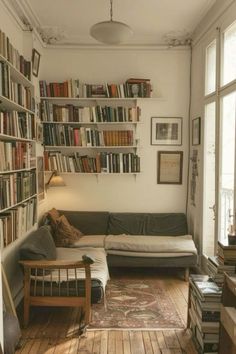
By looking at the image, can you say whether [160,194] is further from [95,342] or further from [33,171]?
[95,342]

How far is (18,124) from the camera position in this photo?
338 centimetres

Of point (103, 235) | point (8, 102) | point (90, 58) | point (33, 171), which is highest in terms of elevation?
point (90, 58)

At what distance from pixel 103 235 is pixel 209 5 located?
3.13m

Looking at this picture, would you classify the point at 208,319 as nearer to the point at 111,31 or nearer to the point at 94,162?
the point at 111,31

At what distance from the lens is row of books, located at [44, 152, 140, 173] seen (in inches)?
186

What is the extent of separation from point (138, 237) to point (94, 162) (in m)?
1.23

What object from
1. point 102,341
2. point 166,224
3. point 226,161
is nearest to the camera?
point 102,341

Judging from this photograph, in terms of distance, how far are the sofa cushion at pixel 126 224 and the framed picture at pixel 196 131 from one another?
1.28 metres

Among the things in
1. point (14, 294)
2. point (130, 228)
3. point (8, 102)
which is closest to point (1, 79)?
point (8, 102)

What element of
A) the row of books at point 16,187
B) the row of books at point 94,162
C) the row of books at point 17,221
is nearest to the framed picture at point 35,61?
the row of books at point 94,162

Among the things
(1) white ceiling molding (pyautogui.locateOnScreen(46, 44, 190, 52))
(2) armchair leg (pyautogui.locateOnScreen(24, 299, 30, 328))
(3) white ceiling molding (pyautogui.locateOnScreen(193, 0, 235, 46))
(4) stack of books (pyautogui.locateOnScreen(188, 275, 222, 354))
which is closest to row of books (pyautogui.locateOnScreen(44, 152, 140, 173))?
(1) white ceiling molding (pyautogui.locateOnScreen(46, 44, 190, 52))

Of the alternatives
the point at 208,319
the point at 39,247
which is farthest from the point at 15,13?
the point at 208,319

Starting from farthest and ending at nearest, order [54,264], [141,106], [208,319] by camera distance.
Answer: [141,106]
[54,264]
[208,319]

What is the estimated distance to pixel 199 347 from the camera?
2549 millimetres
